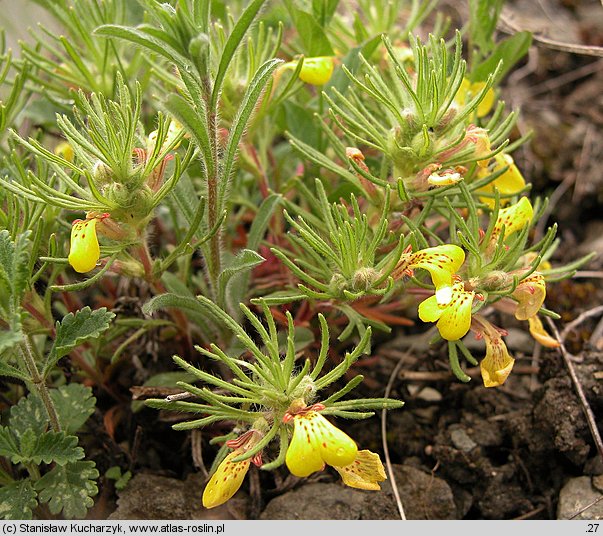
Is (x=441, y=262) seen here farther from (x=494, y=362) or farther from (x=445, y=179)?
(x=494, y=362)

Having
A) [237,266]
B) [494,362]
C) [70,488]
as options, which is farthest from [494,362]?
[70,488]

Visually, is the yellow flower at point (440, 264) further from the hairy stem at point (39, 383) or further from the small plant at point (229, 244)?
the hairy stem at point (39, 383)

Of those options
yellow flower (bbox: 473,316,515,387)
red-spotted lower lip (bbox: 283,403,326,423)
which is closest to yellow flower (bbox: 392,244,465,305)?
yellow flower (bbox: 473,316,515,387)

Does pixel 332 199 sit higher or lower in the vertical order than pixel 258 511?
higher

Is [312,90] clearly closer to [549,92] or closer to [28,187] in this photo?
[549,92]

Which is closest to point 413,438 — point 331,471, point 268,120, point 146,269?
point 331,471

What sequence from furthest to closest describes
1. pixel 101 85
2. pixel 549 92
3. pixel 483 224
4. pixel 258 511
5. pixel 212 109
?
pixel 549 92 < pixel 483 224 < pixel 101 85 < pixel 258 511 < pixel 212 109
